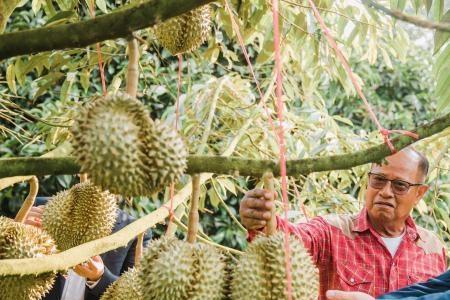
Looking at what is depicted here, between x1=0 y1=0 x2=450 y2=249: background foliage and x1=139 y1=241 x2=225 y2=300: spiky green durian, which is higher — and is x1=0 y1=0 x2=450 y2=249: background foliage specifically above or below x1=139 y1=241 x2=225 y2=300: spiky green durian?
above

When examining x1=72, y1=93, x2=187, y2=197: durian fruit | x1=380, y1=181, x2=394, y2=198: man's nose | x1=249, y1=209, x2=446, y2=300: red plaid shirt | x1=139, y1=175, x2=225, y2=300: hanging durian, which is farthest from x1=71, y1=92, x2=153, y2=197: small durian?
x1=380, y1=181, x2=394, y2=198: man's nose

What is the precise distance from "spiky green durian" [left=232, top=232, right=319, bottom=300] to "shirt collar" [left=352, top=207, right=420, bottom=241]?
1.13 meters

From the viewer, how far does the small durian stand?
855 millimetres

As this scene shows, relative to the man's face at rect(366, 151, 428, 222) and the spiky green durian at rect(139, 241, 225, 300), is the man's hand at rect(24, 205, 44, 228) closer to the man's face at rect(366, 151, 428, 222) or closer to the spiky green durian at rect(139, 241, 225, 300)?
the spiky green durian at rect(139, 241, 225, 300)

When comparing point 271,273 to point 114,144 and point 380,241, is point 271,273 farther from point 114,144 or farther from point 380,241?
point 380,241

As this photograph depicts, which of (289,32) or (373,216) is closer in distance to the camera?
(289,32)

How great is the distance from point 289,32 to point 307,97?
1.86ft

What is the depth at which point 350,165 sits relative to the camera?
0.87m

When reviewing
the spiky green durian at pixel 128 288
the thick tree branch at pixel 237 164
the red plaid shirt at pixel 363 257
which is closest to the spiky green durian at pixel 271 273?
the thick tree branch at pixel 237 164

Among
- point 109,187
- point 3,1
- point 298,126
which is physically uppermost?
point 298,126

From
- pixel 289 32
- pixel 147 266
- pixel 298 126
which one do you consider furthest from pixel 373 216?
pixel 147 266

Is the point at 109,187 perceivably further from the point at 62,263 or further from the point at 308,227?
the point at 308,227

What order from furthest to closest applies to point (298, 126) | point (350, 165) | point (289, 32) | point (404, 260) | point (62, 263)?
point (298, 126) < point (404, 260) < point (289, 32) < point (62, 263) < point (350, 165)

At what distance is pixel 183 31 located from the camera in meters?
1.32
